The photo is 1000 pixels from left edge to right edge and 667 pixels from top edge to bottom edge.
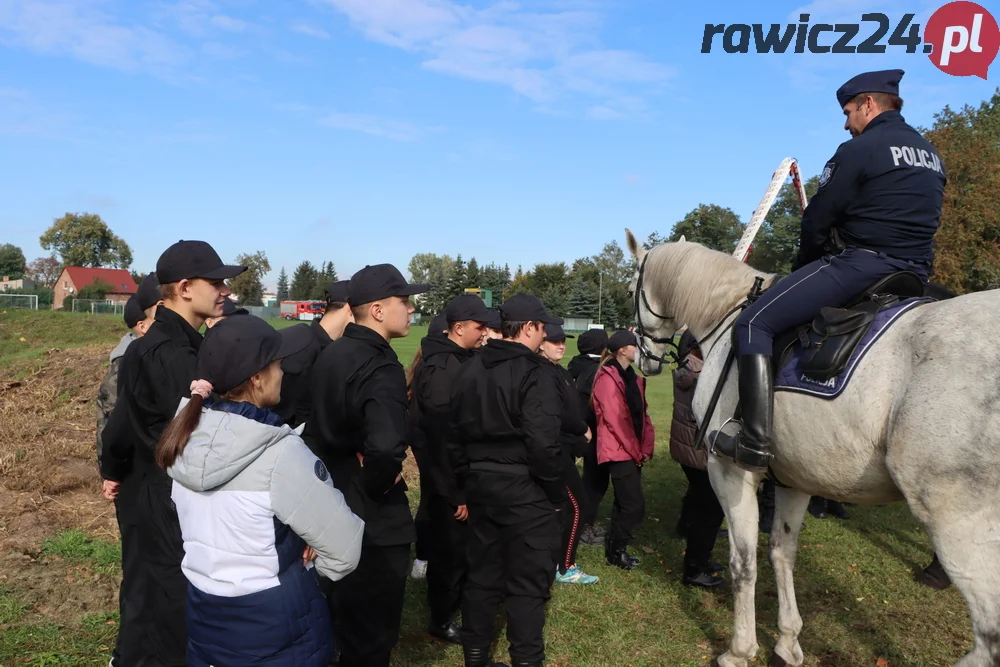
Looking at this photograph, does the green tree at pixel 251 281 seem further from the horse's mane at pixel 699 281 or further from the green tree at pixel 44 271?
the horse's mane at pixel 699 281

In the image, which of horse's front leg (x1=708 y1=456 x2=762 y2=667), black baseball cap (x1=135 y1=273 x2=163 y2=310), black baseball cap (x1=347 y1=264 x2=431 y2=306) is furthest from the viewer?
black baseball cap (x1=135 y1=273 x2=163 y2=310)

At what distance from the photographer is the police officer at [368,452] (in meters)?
3.59

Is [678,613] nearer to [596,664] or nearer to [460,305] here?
[596,664]

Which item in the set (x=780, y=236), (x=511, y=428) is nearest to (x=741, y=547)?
(x=511, y=428)

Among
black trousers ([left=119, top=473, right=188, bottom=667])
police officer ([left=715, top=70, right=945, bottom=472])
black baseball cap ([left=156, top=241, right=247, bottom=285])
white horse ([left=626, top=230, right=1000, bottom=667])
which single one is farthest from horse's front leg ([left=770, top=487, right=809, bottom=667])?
black baseball cap ([left=156, top=241, right=247, bottom=285])

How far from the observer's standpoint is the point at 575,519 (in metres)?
5.66

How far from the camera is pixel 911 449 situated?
3336mm

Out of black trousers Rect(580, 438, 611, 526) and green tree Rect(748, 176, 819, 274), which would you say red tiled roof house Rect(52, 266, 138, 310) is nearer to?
green tree Rect(748, 176, 819, 274)

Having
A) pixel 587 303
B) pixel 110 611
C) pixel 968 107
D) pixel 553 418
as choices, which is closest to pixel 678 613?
pixel 553 418

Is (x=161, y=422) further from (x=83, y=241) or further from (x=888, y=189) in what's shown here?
(x=83, y=241)

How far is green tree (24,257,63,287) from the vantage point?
347 feet

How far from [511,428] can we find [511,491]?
394mm

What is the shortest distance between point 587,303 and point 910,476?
266 ft

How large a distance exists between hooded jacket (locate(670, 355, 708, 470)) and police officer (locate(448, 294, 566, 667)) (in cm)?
218
